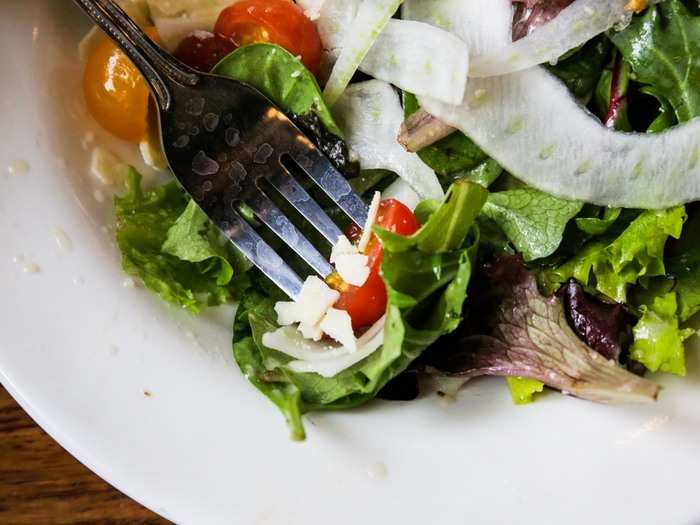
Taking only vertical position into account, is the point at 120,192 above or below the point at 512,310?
above

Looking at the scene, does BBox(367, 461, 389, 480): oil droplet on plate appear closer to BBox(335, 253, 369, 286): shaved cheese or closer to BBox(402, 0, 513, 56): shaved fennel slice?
BBox(335, 253, 369, 286): shaved cheese

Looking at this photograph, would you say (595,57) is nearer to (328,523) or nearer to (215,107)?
(215,107)

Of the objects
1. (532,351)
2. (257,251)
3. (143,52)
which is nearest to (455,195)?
(532,351)

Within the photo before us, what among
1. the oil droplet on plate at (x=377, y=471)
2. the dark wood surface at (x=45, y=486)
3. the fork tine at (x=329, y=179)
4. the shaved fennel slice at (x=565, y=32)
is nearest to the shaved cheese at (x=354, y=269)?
the fork tine at (x=329, y=179)

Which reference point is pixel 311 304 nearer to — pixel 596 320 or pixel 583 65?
pixel 596 320

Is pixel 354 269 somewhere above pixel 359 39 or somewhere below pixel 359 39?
below

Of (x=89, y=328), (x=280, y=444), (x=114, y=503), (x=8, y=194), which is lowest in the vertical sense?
(x=114, y=503)

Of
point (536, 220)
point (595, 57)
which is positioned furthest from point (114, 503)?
point (595, 57)

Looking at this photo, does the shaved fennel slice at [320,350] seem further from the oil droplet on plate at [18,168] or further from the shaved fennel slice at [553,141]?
the oil droplet on plate at [18,168]
